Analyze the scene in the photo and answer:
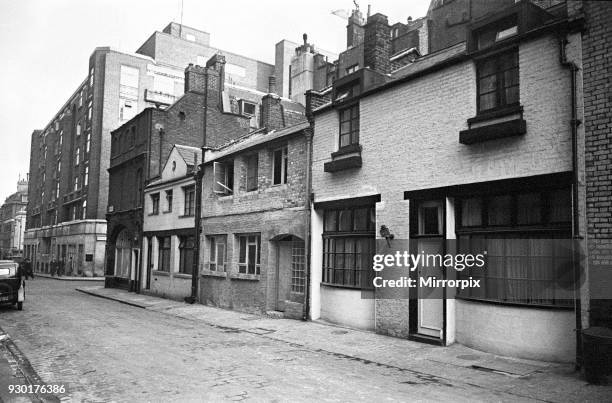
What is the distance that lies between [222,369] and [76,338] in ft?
17.0

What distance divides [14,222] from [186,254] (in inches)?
3148

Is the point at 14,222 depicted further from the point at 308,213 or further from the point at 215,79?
the point at 308,213

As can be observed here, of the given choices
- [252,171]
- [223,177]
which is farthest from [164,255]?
[252,171]

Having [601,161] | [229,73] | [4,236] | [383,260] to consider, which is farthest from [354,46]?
[4,236]

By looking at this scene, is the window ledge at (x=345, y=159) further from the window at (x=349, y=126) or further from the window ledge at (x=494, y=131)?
the window ledge at (x=494, y=131)

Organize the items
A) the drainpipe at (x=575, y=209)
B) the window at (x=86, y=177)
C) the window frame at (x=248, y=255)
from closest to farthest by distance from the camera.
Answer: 1. the drainpipe at (x=575, y=209)
2. the window frame at (x=248, y=255)
3. the window at (x=86, y=177)

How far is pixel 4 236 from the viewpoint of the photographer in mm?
95562

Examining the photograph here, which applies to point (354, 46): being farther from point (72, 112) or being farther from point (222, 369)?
point (72, 112)

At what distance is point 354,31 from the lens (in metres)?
35.9

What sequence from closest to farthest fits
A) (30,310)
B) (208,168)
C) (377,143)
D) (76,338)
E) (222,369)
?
(222,369)
(76,338)
(377,143)
(30,310)
(208,168)

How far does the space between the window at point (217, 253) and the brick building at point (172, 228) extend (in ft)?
3.40

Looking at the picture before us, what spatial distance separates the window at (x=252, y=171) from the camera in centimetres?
1833

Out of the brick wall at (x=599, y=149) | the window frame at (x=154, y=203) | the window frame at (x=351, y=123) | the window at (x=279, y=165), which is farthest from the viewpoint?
the window frame at (x=154, y=203)

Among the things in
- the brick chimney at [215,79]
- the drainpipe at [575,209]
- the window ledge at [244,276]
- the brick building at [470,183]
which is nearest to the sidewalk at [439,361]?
the brick building at [470,183]
